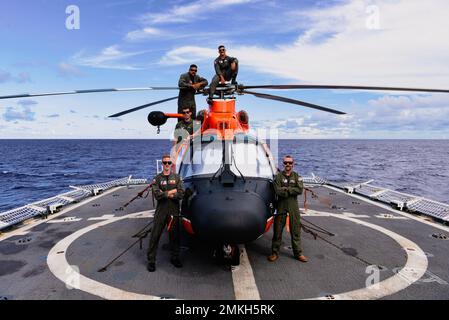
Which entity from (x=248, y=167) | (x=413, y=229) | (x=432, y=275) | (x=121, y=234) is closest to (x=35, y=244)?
(x=121, y=234)

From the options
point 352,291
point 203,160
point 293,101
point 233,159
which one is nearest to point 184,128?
point 203,160

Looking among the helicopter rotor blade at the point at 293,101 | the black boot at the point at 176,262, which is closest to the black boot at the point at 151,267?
the black boot at the point at 176,262

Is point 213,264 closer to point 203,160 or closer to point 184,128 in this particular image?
point 203,160

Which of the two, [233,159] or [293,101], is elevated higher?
[293,101]

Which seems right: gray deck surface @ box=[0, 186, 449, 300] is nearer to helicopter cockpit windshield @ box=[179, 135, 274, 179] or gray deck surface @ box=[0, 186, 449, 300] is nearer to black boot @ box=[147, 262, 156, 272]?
black boot @ box=[147, 262, 156, 272]

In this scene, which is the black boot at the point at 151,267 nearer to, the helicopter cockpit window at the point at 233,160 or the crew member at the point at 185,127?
the helicopter cockpit window at the point at 233,160

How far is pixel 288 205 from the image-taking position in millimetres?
6754

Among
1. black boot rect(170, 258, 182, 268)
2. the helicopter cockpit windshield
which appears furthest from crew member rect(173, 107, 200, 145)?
black boot rect(170, 258, 182, 268)

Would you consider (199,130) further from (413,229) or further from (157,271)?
(413,229)

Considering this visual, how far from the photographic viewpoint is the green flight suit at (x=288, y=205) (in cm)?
657

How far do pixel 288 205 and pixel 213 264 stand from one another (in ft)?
6.77

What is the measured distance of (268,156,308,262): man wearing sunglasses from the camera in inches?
261

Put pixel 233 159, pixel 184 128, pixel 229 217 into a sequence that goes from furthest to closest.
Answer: pixel 184 128 → pixel 233 159 → pixel 229 217
